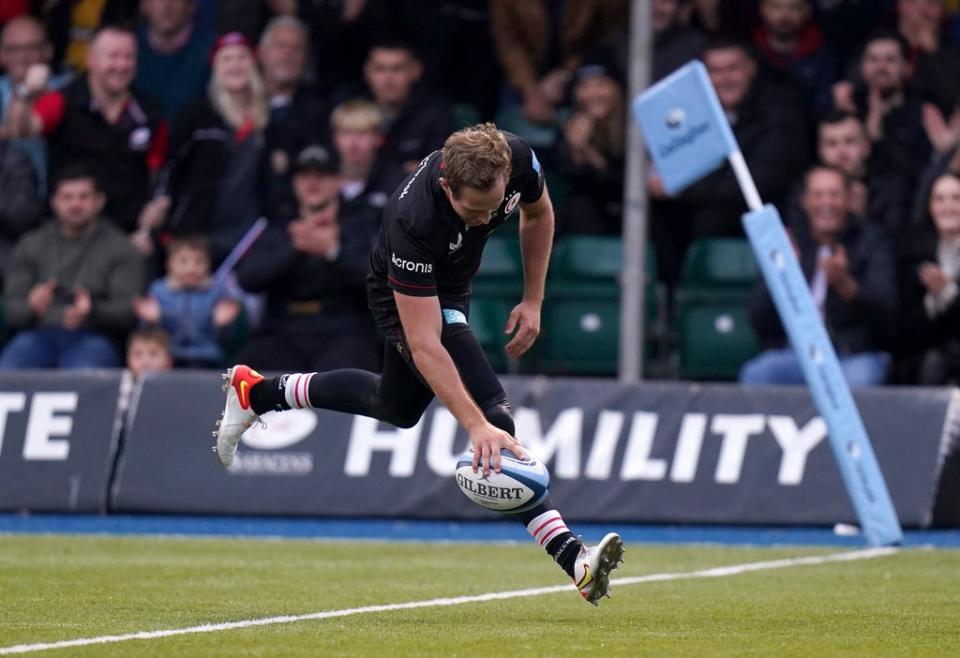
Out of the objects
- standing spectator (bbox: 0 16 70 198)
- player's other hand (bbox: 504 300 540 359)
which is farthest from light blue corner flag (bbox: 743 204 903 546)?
standing spectator (bbox: 0 16 70 198)

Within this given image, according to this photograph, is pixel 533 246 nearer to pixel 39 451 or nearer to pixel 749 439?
pixel 749 439

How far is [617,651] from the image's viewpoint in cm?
578

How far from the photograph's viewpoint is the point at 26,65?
47.4ft

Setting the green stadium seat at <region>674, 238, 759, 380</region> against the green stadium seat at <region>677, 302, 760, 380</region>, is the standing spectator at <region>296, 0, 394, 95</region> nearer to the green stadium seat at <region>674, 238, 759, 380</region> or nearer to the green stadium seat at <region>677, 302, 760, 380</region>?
the green stadium seat at <region>674, 238, 759, 380</region>

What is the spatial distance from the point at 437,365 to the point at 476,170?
2.44 feet

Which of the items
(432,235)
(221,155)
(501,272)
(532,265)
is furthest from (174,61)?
(432,235)

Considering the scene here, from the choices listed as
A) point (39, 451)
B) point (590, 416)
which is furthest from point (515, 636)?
point (39, 451)

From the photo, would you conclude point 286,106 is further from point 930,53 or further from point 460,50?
point 930,53

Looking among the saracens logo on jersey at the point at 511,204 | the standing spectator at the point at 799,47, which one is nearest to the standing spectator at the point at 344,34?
the standing spectator at the point at 799,47

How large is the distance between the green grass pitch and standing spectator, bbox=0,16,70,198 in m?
4.40

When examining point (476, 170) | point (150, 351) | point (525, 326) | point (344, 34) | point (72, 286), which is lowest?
point (150, 351)

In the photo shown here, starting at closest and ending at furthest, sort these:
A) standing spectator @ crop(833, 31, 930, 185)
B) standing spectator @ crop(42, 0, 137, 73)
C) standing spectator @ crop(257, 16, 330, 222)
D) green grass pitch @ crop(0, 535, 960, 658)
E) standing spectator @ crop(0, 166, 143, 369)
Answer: green grass pitch @ crop(0, 535, 960, 658) < standing spectator @ crop(0, 166, 143, 369) < standing spectator @ crop(833, 31, 930, 185) < standing spectator @ crop(257, 16, 330, 222) < standing spectator @ crop(42, 0, 137, 73)

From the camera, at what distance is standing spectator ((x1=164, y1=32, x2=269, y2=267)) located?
13883 millimetres

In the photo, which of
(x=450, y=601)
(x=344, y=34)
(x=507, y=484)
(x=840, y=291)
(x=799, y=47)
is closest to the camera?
(x=507, y=484)
